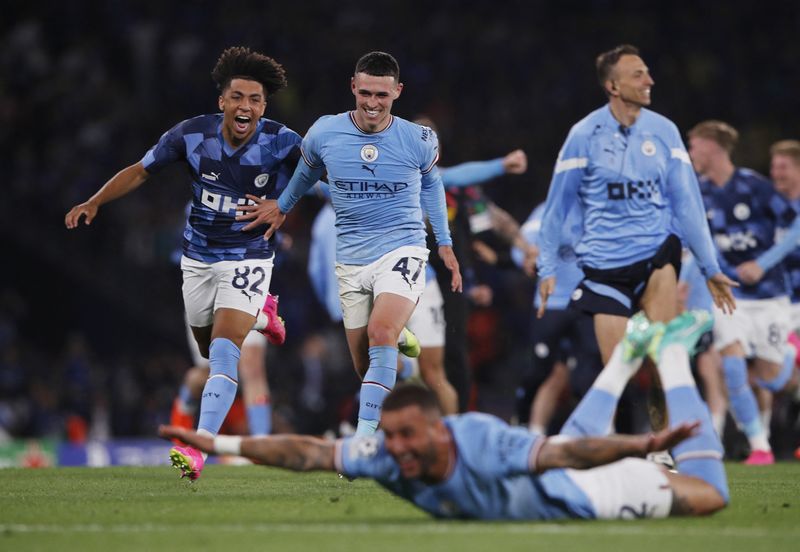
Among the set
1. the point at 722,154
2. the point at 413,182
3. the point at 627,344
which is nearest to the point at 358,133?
the point at 413,182

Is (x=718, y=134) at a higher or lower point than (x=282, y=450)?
higher

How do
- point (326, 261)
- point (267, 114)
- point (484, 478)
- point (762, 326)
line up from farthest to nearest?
point (267, 114), point (326, 261), point (762, 326), point (484, 478)

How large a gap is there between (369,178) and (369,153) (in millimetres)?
162

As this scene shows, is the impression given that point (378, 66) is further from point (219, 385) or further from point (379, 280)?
point (219, 385)

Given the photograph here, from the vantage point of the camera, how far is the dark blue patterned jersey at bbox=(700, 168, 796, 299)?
41.7 feet

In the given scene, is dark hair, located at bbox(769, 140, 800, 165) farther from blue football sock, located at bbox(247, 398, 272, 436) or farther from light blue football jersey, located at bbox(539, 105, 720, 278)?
blue football sock, located at bbox(247, 398, 272, 436)

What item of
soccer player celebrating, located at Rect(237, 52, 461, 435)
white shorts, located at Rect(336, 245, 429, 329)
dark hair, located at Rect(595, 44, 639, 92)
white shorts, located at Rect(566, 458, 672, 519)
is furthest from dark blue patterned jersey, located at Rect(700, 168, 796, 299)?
white shorts, located at Rect(566, 458, 672, 519)

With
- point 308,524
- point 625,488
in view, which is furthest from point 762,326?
point 308,524

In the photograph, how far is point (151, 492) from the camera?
27.4ft

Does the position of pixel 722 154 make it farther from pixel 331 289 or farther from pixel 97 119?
pixel 97 119

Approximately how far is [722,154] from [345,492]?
234 inches

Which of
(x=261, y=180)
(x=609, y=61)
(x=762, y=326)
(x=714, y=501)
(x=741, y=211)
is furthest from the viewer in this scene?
(x=762, y=326)

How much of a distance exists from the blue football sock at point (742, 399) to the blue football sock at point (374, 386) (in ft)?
15.3

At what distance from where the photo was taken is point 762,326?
1291 centimetres
